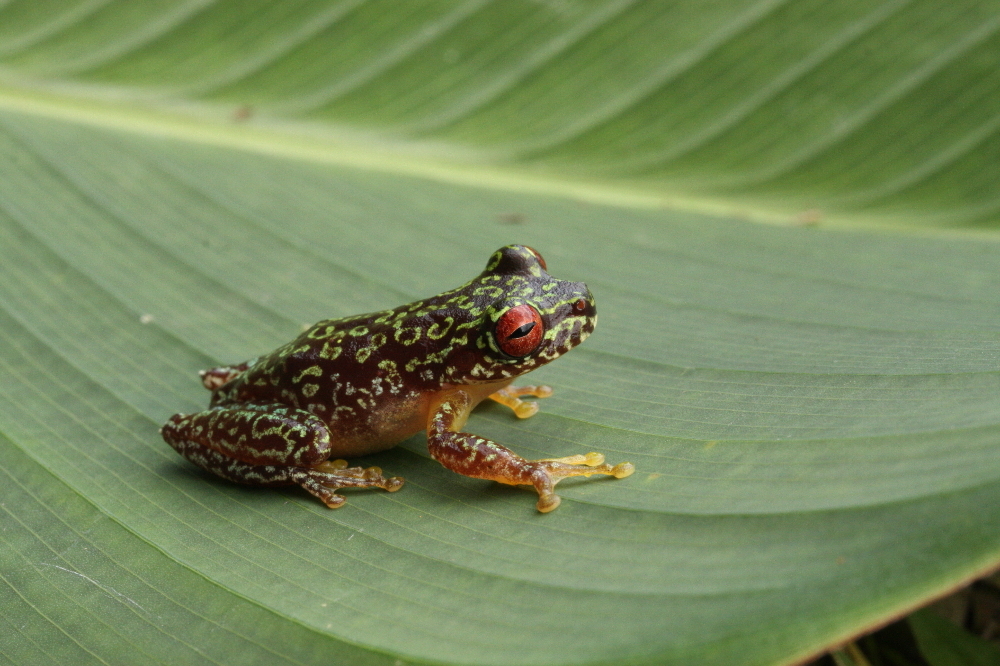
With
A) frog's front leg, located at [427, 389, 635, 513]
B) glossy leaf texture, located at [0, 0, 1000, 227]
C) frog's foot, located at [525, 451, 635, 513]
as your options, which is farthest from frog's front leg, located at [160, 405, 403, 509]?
glossy leaf texture, located at [0, 0, 1000, 227]

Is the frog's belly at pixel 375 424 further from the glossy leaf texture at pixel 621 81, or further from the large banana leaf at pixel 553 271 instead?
the glossy leaf texture at pixel 621 81

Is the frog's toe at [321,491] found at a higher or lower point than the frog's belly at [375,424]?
lower

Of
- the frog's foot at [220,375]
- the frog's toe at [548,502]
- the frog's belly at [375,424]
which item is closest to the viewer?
the frog's toe at [548,502]

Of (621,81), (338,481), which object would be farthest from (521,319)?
(621,81)

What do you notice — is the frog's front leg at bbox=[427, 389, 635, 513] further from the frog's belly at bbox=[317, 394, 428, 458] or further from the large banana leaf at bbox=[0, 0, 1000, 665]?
the frog's belly at bbox=[317, 394, 428, 458]

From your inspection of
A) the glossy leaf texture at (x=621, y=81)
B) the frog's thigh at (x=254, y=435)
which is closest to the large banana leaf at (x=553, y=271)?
the glossy leaf texture at (x=621, y=81)

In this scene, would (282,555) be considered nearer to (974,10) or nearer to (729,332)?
(729,332)
